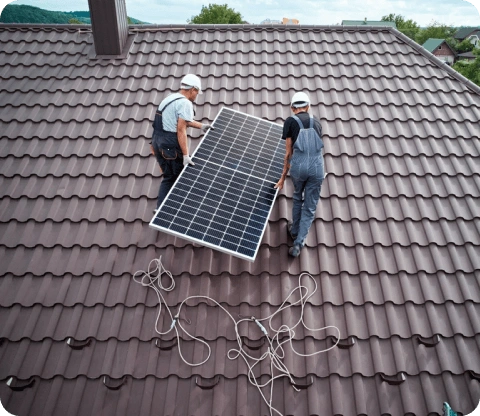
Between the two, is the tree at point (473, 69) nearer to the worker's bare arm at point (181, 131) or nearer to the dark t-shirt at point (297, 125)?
the dark t-shirt at point (297, 125)

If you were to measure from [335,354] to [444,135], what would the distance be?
3689mm

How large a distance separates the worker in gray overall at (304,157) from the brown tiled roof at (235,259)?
39cm

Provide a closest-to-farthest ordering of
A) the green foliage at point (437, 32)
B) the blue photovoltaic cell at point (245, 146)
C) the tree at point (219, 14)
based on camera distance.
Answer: the blue photovoltaic cell at point (245, 146) → the tree at point (219, 14) → the green foliage at point (437, 32)

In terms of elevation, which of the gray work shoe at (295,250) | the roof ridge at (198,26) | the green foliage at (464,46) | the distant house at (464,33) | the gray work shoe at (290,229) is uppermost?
the distant house at (464,33)

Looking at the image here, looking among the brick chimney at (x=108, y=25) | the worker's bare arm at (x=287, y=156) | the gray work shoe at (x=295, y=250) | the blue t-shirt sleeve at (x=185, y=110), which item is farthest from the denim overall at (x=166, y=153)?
the brick chimney at (x=108, y=25)

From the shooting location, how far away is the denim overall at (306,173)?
3867 mm

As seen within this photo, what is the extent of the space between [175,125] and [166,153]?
0.35 m

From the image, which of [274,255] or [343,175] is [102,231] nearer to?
[274,255]

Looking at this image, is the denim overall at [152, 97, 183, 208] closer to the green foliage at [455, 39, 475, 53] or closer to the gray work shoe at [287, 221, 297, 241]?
the gray work shoe at [287, 221, 297, 241]

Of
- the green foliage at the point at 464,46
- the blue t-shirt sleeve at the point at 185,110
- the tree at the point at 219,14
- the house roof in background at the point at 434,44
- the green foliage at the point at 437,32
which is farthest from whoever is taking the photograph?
the green foliage at the point at 437,32

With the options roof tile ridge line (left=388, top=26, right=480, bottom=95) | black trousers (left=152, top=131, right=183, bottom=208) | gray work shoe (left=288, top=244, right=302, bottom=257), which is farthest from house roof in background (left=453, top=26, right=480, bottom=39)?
black trousers (left=152, top=131, right=183, bottom=208)

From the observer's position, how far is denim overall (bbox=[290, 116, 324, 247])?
12.7 feet

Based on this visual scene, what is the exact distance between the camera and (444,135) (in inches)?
215

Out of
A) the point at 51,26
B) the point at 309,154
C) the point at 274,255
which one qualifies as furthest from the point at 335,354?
the point at 51,26
